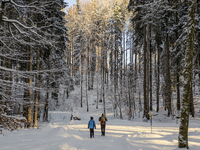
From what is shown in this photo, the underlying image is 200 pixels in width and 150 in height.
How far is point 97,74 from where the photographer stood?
3188 centimetres

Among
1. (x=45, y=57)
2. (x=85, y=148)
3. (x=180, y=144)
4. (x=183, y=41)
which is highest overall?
(x=183, y=41)

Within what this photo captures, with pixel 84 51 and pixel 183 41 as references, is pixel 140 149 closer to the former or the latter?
pixel 183 41

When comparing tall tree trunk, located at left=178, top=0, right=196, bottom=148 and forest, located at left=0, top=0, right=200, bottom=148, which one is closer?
tall tree trunk, located at left=178, top=0, right=196, bottom=148

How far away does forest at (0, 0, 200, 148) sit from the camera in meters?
7.02

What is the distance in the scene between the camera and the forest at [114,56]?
7024 mm

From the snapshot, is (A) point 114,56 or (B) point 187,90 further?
(A) point 114,56

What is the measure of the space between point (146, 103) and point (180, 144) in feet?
37.9

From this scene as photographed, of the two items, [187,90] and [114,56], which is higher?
[114,56]

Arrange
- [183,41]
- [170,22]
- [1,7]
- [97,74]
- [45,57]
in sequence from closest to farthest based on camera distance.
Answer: [1,7]
[183,41]
[45,57]
[170,22]
[97,74]

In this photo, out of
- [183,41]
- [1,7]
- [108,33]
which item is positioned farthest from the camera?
[108,33]

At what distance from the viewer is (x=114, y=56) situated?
1243 inches

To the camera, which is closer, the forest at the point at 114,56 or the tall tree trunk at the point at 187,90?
the tall tree trunk at the point at 187,90

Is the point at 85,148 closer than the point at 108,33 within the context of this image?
Yes

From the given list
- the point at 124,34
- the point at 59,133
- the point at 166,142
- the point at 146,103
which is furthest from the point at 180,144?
the point at 124,34
